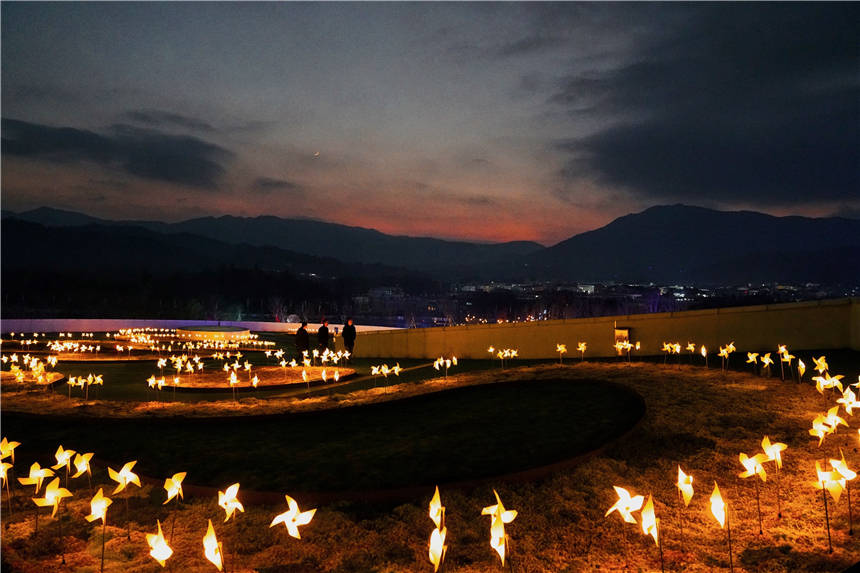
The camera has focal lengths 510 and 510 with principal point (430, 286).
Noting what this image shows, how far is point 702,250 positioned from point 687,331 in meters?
179

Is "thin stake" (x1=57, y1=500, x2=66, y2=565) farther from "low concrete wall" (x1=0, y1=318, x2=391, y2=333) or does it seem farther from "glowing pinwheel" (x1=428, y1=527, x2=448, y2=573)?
"low concrete wall" (x1=0, y1=318, x2=391, y2=333)

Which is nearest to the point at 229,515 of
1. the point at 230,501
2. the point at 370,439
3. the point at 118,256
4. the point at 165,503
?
the point at 230,501

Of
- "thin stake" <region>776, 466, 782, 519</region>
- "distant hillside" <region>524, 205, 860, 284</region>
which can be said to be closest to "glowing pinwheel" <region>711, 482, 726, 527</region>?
"thin stake" <region>776, 466, 782, 519</region>

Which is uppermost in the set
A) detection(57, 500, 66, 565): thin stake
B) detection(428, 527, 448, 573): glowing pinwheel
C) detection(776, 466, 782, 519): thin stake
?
detection(428, 527, 448, 573): glowing pinwheel

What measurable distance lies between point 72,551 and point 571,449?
198 inches

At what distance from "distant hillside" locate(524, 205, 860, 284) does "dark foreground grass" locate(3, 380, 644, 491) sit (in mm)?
122265

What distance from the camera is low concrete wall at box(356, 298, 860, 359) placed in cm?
1295

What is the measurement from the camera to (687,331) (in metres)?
14.5

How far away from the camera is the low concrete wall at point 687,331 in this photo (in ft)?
42.5

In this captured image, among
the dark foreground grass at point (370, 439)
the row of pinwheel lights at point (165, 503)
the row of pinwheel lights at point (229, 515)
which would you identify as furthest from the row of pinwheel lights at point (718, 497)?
the row of pinwheel lights at point (165, 503)

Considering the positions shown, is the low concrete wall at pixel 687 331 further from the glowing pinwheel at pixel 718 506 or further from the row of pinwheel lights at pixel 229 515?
the row of pinwheel lights at pixel 229 515

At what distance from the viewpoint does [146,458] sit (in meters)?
6.58

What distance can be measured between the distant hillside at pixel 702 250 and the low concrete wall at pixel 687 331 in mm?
113804

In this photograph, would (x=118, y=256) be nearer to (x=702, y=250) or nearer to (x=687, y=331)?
(x=687, y=331)
